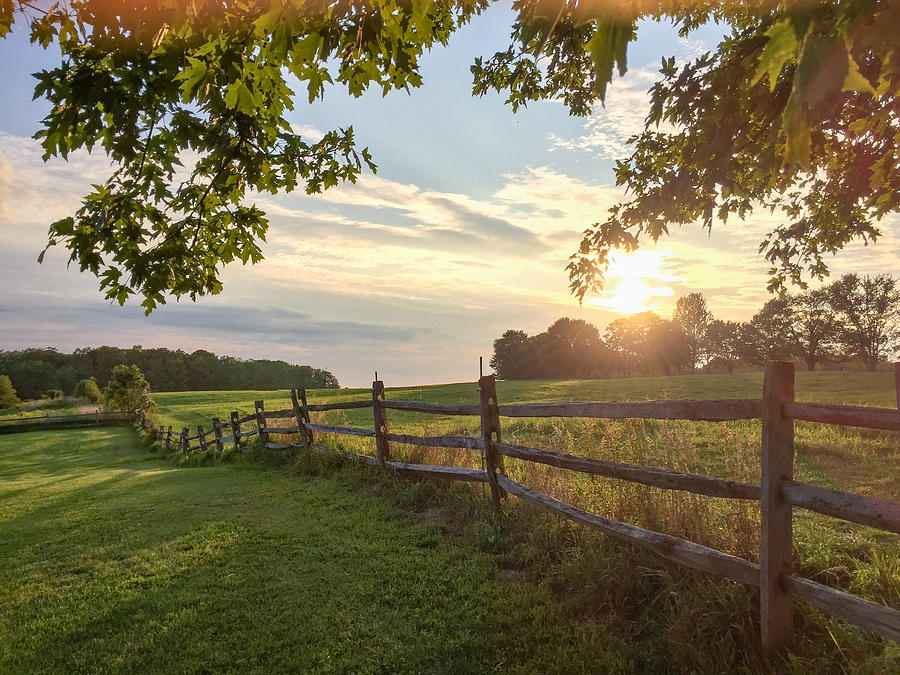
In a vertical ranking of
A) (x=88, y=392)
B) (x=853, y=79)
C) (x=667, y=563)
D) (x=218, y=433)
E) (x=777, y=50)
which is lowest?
(x=218, y=433)

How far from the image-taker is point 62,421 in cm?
3606

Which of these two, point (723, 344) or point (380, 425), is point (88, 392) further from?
point (723, 344)

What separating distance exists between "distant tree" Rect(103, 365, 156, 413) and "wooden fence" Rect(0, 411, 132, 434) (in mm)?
3715

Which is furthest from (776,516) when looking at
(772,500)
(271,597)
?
(271,597)

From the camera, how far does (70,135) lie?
4.15m

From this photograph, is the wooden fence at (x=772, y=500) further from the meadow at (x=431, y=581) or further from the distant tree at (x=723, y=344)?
the distant tree at (x=723, y=344)

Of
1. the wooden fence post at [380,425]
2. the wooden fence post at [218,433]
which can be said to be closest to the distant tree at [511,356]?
the wooden fence post at [218,433]

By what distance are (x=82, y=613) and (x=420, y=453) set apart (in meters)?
4.76

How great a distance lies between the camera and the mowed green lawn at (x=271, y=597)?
12.2 ft

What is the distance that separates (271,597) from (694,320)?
62.5 meters

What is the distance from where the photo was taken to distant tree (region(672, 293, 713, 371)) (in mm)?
57719

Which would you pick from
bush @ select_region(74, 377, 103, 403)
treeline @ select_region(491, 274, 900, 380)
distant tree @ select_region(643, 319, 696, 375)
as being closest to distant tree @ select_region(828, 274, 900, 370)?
treeline @ select_region(491, 274, 900, 380)

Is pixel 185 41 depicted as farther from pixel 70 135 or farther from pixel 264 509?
pixel 264 509

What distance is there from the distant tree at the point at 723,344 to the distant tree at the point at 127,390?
56420 millimetres
